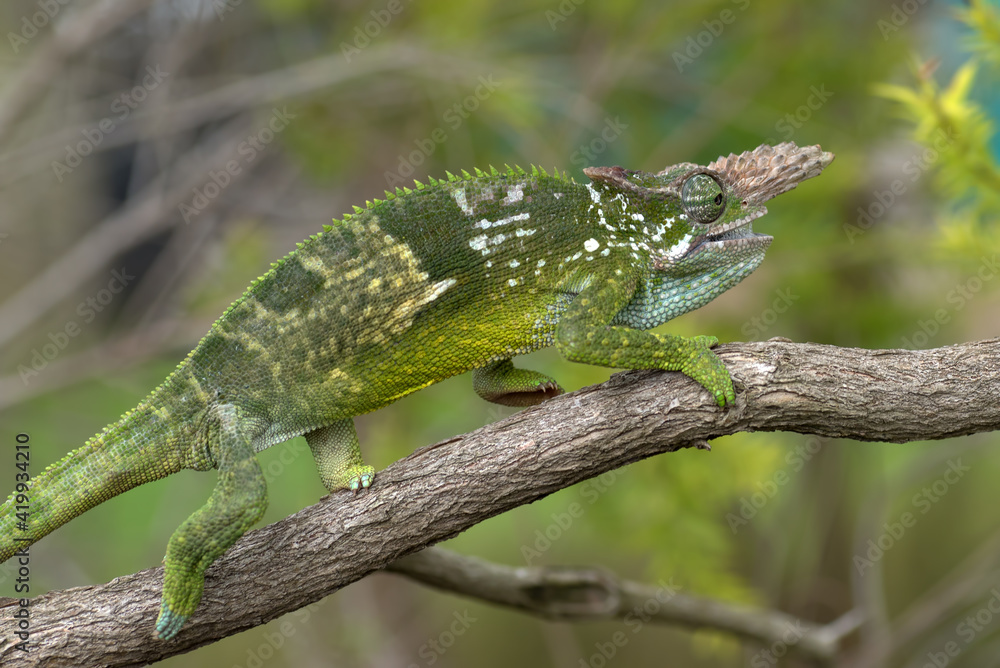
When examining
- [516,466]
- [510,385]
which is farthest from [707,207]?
[516,466]

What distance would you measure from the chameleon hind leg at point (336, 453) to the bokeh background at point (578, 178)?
65.9 inches

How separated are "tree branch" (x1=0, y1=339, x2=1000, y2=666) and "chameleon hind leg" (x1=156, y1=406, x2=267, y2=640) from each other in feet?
0.31

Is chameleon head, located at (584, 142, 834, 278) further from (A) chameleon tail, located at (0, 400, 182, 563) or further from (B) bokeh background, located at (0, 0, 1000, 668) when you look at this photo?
(B) bokeh background, located at (0, 0, 1000, 668)

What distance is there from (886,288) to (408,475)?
3.62 m

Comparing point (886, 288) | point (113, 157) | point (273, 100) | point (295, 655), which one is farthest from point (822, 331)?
point (113, 157)

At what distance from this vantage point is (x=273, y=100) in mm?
4566

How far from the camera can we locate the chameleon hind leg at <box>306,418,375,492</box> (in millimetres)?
2355

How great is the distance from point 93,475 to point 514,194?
1305 millimetres

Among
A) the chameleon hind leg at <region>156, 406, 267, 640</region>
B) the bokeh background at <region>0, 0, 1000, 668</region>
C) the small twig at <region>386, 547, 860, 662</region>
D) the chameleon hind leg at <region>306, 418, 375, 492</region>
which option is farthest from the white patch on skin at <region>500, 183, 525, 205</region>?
the bokeh background at <region>0, 0, 1000, 668</region>

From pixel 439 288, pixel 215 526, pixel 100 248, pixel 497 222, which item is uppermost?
pixel 100 248

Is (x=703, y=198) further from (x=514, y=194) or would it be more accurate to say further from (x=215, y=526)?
(x=215, y=526)

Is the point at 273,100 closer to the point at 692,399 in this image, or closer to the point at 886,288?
the point at 692,399

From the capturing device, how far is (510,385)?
8.43 feet

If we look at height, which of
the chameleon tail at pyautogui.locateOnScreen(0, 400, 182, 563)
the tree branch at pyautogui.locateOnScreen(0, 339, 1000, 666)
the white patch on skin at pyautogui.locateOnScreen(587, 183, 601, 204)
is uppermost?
the white patch on skin at pyautogui.locateOnScreen(587, 183, 601, 204)
